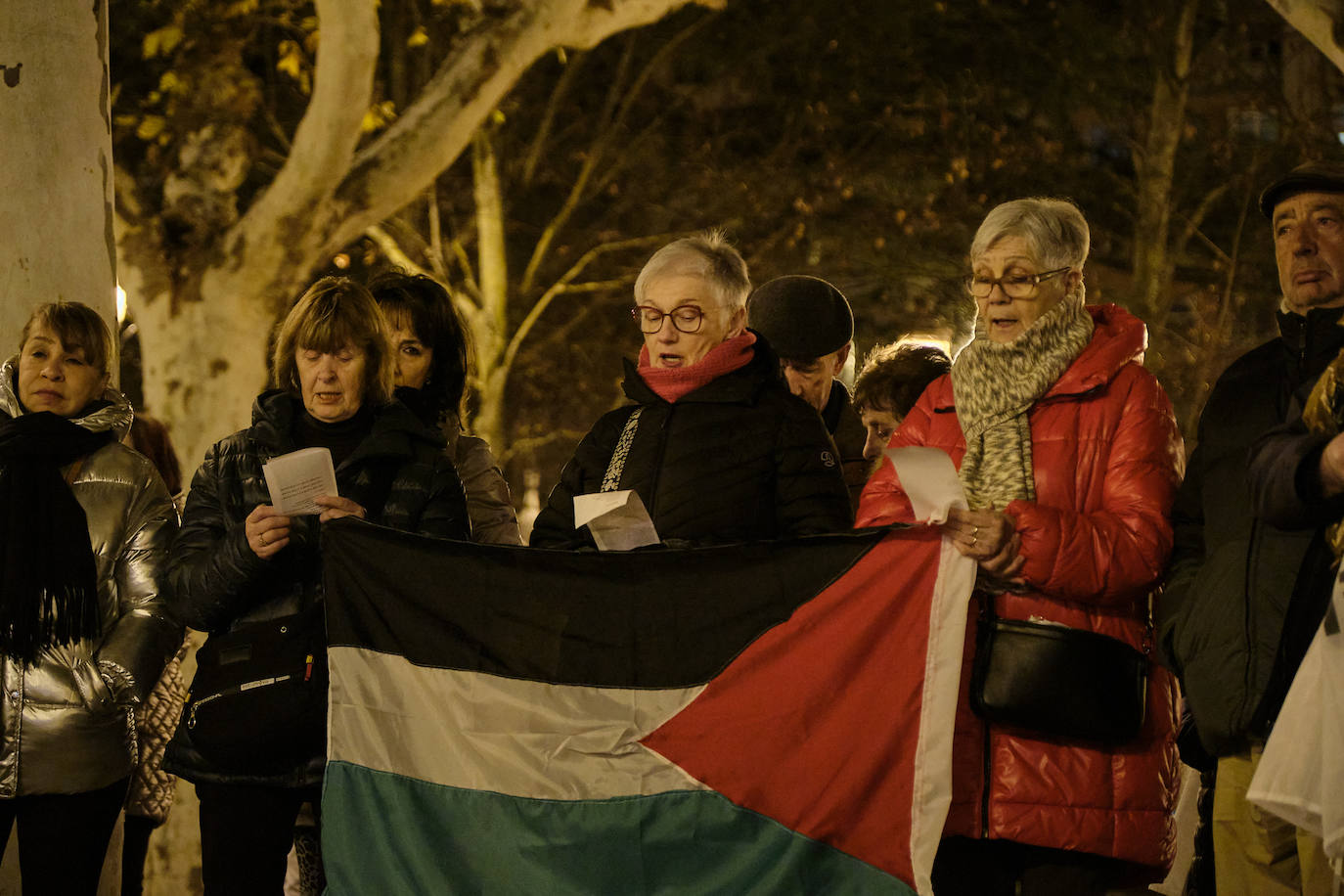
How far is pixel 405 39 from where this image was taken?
1802 centimetres

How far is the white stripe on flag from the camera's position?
411cm

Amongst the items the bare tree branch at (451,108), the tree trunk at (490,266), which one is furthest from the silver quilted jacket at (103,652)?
the tree trunk at (490,266)

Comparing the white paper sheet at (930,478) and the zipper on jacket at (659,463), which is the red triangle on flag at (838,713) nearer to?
the white paper sheet at (930,478)

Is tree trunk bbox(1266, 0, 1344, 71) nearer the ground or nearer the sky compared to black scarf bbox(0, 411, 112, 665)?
nearer the sky

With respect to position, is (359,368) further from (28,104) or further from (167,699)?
(28,104)

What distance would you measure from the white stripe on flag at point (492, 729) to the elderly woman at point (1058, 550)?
2.82ft

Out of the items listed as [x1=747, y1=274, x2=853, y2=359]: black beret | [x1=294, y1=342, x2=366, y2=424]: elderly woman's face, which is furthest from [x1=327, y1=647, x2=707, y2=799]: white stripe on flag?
[x1=747, y1=274, x2=853, y2=359]: black beret

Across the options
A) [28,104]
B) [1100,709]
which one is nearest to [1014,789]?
[1100,709]

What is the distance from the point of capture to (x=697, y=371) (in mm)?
4445

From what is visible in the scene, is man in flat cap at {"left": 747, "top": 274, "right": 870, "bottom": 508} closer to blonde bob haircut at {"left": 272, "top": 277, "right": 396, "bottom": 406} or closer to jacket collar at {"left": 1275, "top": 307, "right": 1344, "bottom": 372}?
blonde bob haircut at {"left": 272, "top": 277, "right": 396, "bottom": 406}

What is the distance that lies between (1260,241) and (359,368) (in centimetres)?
1645

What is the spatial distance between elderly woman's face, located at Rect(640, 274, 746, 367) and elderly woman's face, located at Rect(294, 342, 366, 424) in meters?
0.88

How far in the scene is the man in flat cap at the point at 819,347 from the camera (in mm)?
5488

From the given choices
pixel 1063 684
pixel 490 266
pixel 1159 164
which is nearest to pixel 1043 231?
pixel 1063 684
